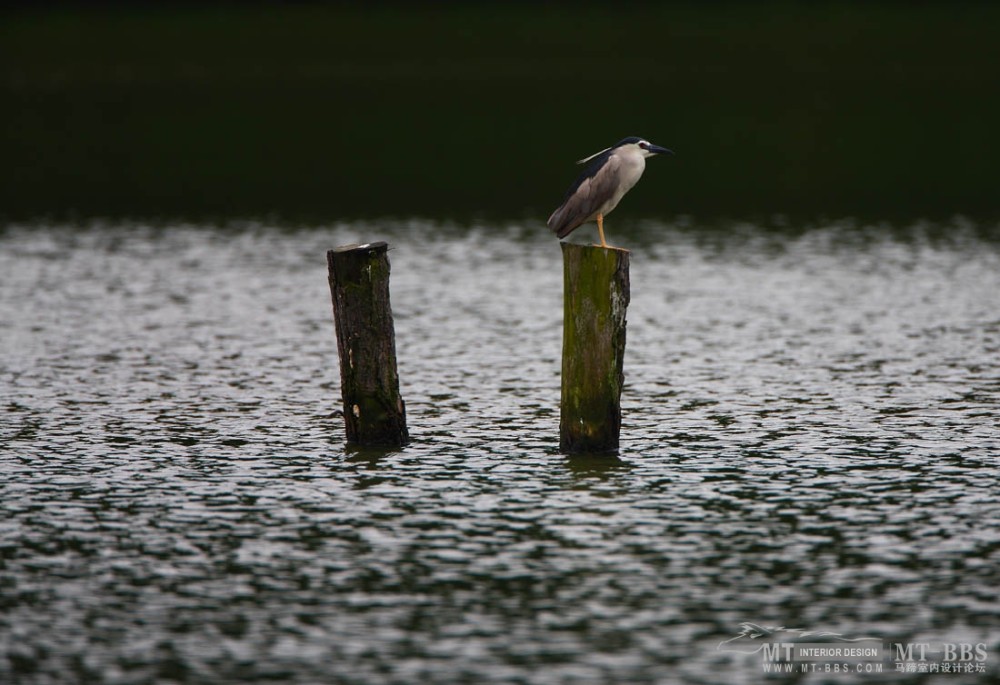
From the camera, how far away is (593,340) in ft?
54.2

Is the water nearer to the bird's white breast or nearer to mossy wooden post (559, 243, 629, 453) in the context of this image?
mossy wooden post (559, 243, 629, 453)

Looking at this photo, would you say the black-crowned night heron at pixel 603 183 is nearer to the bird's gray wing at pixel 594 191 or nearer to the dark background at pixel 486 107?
the bird's gray wing at pixel 594 191

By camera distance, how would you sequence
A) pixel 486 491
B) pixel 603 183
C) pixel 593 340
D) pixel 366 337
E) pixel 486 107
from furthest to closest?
pixel 486 107 < pixel 603 183 < pixel 366 337 < pixel 593 340 < pixel 486 491

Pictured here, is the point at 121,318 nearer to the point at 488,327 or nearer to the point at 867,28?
the point at 488,327

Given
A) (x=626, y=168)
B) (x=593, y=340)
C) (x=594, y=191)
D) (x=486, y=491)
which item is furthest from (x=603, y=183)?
(x=486, y=491)

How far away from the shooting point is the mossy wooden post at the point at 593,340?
53.6 ft

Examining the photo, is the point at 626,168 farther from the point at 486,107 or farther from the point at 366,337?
the point at 486,107

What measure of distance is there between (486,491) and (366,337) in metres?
2.61

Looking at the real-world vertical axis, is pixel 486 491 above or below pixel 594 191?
below

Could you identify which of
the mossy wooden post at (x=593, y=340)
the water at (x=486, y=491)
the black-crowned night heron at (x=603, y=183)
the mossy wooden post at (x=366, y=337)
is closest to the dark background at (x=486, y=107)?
the water at (x=486, y=491)

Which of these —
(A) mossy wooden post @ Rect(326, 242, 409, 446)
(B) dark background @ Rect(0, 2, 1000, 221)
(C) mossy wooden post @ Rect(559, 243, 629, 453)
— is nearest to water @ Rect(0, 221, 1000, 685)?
(C) mossy wooden post @ Rect(559, 243, 629, 453)

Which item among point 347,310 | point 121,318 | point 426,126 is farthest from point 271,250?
point 426,126

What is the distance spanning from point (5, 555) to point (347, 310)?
16.6 ft

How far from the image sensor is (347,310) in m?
17.0
